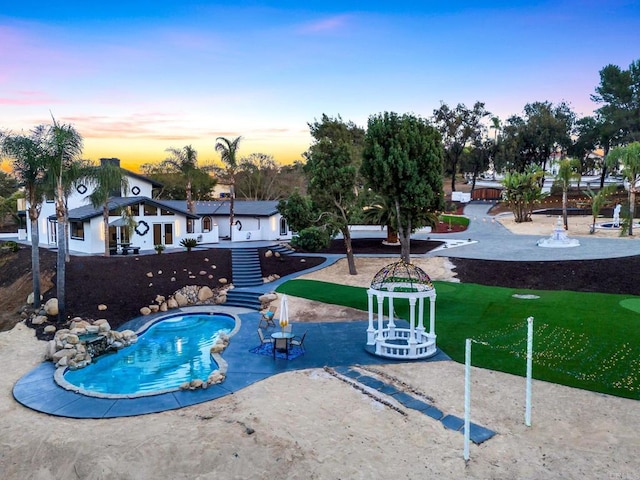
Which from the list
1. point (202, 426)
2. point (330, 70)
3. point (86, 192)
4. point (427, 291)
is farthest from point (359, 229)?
point (202, 426)

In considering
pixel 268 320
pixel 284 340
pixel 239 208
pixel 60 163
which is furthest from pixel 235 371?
pixel 239 208

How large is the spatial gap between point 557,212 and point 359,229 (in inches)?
958

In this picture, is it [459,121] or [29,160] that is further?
[459,121]

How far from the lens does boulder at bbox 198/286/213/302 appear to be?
22844 mm

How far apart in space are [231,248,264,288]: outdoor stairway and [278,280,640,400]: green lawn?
4579mm

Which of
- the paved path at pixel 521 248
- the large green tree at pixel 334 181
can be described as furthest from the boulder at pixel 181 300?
the paved path at pixel 521 248

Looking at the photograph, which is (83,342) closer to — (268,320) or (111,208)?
(268,320)

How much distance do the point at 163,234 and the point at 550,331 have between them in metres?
24.9

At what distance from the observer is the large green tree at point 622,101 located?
195ft

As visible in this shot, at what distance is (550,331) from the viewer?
1534 cm

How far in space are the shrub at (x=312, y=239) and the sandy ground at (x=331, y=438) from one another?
17097mm

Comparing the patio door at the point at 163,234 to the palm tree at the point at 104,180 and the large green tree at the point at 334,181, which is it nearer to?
the palm tree at the point at 104,180

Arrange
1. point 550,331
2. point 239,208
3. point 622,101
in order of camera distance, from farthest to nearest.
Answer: point 622,101, point 239,208, point 550,331

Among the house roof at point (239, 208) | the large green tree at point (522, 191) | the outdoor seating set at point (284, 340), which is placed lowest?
the outdoor seating set at point (284, 340)
